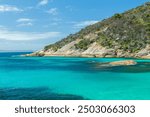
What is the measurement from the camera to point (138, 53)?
103750mm

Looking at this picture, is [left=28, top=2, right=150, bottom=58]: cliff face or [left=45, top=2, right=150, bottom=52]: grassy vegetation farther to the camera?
[left=45, top=2, right=150, bottom=52]: grassy vegetation

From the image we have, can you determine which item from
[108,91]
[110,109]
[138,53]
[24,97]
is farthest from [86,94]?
→ [138,53]

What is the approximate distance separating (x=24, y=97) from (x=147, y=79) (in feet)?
68.7

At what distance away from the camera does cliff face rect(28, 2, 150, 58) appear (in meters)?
110

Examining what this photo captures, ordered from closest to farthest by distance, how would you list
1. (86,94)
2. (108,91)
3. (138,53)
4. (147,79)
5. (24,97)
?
(24,97), (86,94), (108,91), (147,79), (138,53)

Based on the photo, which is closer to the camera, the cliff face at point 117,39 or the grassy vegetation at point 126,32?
the cliff face at point 117,39

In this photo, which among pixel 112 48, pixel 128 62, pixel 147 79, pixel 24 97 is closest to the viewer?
pixel 24 97

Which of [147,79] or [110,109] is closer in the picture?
[110,109]

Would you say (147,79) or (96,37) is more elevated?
(96,37)

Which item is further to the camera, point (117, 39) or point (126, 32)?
point (126, 32)

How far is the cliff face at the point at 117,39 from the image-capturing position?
10956 cm

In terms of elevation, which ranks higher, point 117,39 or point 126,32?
point 126,32

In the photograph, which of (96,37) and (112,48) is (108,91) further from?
(96,37)

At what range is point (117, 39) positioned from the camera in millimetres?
118875
